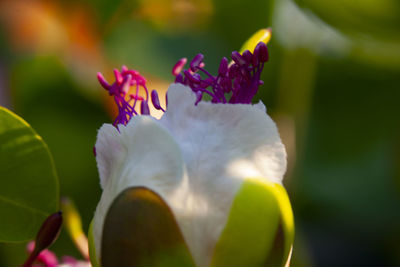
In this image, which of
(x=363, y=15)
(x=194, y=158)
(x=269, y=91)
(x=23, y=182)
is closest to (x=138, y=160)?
(x=194, y=158)

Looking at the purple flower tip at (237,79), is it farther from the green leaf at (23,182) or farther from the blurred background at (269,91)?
the blurred background at (269,91)

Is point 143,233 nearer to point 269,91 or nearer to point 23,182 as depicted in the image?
point 23,182

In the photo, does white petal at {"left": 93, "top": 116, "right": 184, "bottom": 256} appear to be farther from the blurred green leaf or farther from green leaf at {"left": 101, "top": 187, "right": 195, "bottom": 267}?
the blurred green leaf

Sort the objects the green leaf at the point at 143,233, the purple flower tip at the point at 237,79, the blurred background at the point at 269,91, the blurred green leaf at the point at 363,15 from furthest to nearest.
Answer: the blurred background at the point at 269,91
the blurred green leaf at the point at 363,15
the purple flower tip at the point at 237,79
the green leaf at the point at 143,233

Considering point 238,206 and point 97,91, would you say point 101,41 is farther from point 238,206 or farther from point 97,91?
point 238,206

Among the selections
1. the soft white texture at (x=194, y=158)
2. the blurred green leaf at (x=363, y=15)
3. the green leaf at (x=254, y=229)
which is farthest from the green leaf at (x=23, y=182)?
the blurred green leaf at (x=363, y=15)

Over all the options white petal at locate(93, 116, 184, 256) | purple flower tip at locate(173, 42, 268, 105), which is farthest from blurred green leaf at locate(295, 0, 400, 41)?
white petal at locate(93, 116, 184, 256)
